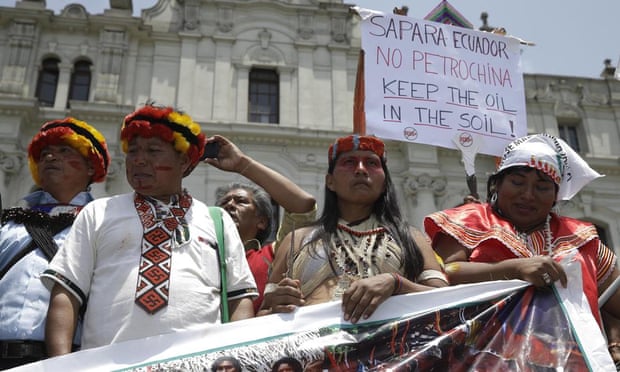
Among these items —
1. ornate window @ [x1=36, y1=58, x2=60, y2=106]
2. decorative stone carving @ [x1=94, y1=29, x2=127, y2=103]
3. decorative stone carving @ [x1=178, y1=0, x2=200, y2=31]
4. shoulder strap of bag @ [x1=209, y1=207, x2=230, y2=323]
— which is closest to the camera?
shoulder strap of bag @ [x1=209, y1=207, x2=230, y2=323]

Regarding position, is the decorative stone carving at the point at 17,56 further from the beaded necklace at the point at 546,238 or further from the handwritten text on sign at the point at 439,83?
the beaded necklace at the point at 546,238

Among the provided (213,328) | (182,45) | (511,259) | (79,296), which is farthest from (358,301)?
(182,45)

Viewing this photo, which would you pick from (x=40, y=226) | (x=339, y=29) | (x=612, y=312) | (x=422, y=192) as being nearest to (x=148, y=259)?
(x=40, y=226)

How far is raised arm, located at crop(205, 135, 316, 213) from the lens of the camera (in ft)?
9.94

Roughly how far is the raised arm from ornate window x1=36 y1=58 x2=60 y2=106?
40.6 feet

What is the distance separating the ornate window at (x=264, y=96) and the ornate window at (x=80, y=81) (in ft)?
13.3

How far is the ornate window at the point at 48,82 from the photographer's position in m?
13.9

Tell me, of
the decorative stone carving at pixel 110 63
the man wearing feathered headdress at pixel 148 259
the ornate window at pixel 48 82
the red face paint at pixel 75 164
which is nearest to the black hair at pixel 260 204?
the red face paint at pixel 75 164

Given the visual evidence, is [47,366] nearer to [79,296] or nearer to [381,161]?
[79,296]

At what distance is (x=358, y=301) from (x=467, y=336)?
1.59 ft

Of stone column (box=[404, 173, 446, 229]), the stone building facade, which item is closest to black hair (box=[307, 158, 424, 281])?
the stone building facade

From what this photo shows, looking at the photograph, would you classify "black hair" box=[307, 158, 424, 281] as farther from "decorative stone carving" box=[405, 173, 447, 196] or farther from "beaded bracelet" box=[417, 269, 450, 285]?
"decorative stone carving" box=[405, 173, 447, 196]

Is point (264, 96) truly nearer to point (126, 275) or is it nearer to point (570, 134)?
point (570, 134)

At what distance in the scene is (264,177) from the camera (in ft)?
10.0
